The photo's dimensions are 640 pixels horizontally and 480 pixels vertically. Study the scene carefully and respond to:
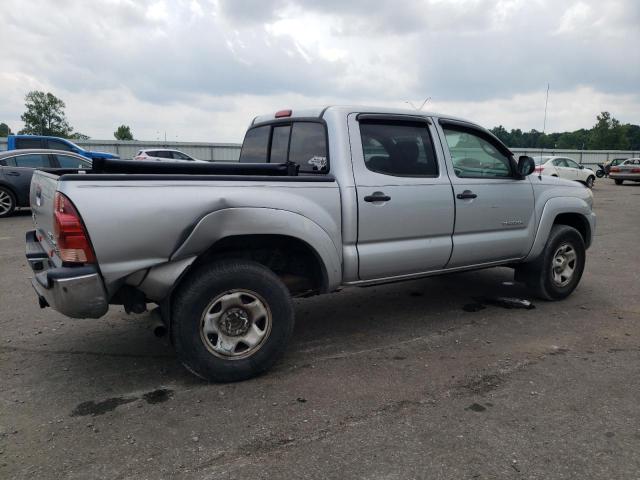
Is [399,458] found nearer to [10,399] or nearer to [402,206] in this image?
[402,206]

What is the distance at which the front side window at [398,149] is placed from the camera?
3.93 m

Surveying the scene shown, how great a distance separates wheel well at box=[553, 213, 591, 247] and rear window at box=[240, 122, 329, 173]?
293cm

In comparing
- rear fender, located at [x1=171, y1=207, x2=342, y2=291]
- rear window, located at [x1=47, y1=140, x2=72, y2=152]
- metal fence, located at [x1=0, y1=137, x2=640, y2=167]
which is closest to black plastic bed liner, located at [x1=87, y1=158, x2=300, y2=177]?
rear fender, located at [x1=171, y1=207, x2=342, y2=291]

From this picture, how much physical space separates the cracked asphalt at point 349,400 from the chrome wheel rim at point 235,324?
9.9 inches

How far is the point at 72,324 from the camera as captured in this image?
4.55 m

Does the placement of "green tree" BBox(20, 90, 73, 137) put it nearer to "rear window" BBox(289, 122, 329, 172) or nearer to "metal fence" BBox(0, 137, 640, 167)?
"metal fence" BBox(0, 137, 640, 167)

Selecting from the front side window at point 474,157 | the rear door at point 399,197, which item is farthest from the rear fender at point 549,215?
the rear door at point 399,197

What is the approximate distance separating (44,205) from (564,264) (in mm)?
4883

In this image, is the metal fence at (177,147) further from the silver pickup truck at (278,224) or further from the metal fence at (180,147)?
the silver pickup truck at (278,224)

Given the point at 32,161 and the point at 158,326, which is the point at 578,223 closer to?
the point at 158,326

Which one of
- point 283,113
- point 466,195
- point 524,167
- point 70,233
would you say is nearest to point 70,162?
point 283,113

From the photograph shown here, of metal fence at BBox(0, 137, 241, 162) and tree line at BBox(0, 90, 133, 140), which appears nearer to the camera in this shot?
metal fence at BBox(0, 137, 241, 162)

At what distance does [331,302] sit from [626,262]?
481 cm

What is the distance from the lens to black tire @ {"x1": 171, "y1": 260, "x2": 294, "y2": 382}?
3.16m
